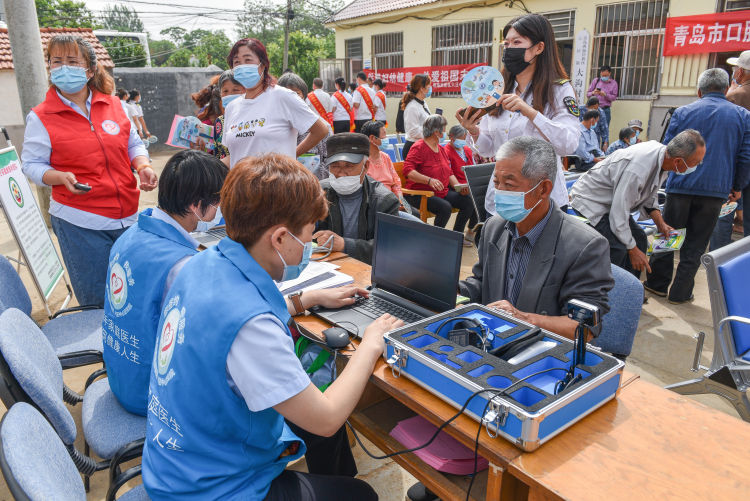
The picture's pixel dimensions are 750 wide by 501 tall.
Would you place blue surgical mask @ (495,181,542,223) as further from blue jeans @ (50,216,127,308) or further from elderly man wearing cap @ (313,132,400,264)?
blue jeans @ (50,216,127,308)

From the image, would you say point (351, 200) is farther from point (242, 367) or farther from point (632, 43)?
point (632, 43)

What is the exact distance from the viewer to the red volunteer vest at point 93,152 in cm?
261

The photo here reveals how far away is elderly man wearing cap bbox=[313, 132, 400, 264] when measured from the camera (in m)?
2.70

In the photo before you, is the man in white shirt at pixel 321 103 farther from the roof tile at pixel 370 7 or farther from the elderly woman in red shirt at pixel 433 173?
the roof tile at pixel 370 7

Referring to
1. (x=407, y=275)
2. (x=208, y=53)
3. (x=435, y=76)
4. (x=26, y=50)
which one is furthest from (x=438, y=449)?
(x=208, y=53)

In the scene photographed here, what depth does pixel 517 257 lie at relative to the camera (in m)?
1.92

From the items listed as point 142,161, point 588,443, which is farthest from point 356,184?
point 588,443

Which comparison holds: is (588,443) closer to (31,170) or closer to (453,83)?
(31,170)

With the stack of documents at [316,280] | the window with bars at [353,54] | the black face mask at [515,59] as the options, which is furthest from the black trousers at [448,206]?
the window with bars at [353,54]

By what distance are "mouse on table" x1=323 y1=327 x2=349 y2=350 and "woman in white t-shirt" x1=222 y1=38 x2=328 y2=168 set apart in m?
1.59

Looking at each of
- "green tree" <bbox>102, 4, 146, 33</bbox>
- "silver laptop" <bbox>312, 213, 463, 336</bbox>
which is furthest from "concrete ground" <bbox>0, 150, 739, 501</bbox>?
"green tree" <bbox>102, 4, 146, 33</bbox>

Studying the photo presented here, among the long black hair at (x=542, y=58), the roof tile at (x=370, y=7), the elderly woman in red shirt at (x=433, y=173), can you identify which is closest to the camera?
the long black hair at (x=542, y=58)

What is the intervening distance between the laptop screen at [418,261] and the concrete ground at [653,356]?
857mm

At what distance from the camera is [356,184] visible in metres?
2.74
